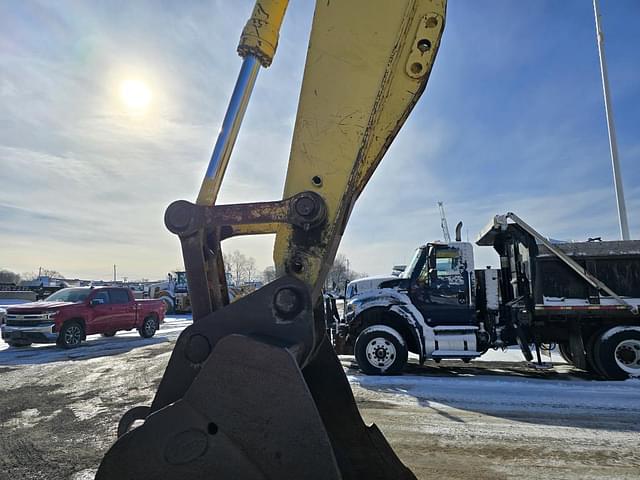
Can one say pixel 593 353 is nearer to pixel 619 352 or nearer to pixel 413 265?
pixel 619 352

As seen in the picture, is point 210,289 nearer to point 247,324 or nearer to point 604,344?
point 247,324

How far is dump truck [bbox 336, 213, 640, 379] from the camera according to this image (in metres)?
8.00

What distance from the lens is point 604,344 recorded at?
306 inches

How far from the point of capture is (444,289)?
900 cm

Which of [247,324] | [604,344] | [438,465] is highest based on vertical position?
[247,324]

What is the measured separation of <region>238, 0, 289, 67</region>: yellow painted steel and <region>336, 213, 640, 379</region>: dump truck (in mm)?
6661

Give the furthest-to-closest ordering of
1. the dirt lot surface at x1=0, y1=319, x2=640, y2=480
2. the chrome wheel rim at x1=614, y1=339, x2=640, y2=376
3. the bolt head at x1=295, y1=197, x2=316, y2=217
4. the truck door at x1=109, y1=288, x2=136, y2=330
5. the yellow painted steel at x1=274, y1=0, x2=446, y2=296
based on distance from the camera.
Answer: the truck door at x1=109, y1=288, x2=136, y2=330
the chrome wheel rim at x1=614, y1=339, x2=640, y2=376
the dirt lot surface at x1=0, y1=319, x2=640, y2=480
the yellow painted steel at x1=274, y1=0, x2=446, y2=296
the bolt head at x1=295, y1=197, x2=316, y2=217

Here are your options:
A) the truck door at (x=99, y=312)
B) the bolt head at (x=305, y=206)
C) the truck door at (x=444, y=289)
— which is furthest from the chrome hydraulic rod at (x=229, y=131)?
the truck door at (x=99, y=312)

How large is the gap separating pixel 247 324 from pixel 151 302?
1567cm

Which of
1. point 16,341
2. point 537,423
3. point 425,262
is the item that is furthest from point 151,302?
point 537,423

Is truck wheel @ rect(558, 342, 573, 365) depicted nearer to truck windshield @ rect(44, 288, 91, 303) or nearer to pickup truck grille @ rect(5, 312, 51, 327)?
pickup truck grille @ rect(5, 312, 51, 327)

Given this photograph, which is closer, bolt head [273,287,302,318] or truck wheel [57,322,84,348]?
bolt head [273,287,302,318]

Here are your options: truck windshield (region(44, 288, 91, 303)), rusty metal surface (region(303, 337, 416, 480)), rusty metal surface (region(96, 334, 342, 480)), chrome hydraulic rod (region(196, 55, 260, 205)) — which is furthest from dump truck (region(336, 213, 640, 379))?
truck windshield (region(44, 288, 91, 303))

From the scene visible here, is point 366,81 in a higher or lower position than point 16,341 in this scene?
higher
